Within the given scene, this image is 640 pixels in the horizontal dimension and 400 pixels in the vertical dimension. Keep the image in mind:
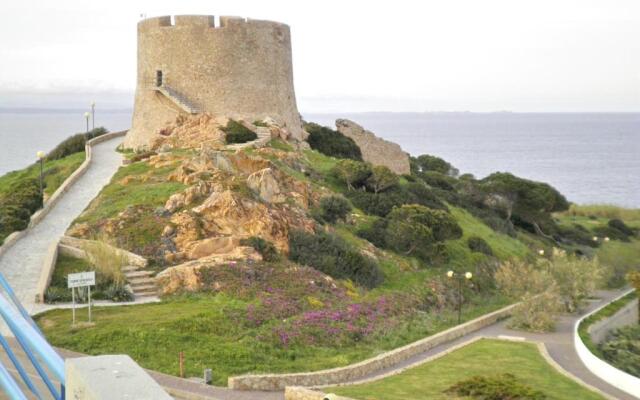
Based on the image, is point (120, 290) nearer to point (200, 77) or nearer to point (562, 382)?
point (562, 382)

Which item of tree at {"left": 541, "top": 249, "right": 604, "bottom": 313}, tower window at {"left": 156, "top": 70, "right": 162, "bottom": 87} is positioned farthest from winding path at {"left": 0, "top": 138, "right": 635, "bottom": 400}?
tower window at {"left": 156, "top": 70, "right": 162, "bottom": 87}

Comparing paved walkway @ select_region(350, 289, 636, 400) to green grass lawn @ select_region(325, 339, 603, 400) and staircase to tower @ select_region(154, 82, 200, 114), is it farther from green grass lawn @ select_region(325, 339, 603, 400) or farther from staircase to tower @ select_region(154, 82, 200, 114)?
staircase to tower @ select_region(154, 82, 200, 114)

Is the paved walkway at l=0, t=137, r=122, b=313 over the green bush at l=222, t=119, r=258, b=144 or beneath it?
beneath

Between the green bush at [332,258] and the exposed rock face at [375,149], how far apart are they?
23738 mm

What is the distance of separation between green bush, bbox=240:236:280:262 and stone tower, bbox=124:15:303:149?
17.4 meters

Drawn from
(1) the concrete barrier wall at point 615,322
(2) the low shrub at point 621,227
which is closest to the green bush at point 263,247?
(1) the concrete barrier wall at point 615,322

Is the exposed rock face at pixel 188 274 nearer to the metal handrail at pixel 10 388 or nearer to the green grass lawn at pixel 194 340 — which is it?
the green grass lawn at pixel 194 340

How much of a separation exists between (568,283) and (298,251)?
12.4 metres

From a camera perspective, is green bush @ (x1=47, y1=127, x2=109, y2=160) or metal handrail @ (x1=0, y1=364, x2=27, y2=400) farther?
green bush @ (x1=47, y1=127, x2=109, y2=160)

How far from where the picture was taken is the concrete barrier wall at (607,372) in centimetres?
1922

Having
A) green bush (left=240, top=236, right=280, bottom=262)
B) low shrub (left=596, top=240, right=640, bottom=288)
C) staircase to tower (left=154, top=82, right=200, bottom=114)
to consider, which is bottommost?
low shrub (left=596, top=240, right=640, bottom=288)

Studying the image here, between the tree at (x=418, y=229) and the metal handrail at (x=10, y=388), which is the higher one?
the metal handrail at (x=10, y=388)

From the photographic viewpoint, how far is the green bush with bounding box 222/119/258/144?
39.5 meters

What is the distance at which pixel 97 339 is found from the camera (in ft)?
60.9
